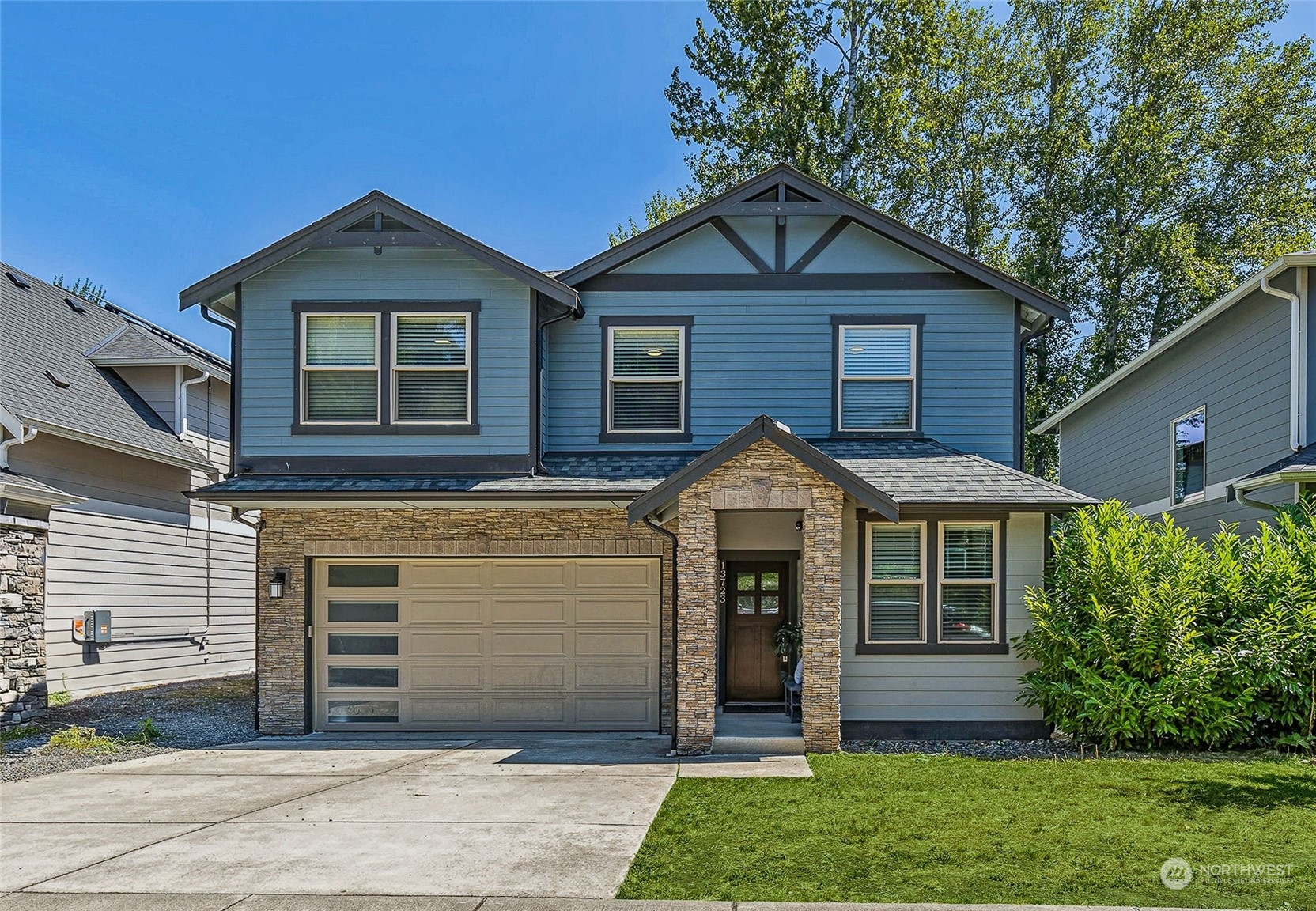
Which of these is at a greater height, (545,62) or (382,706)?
(545,62)

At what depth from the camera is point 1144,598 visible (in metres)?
9.79

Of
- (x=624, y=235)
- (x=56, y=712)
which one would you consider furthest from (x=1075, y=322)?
(x=56, y=712)

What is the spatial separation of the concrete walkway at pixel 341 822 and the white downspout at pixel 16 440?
4.61 meters

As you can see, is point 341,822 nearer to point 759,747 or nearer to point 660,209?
point 759,747

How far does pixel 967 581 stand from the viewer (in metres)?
11.0

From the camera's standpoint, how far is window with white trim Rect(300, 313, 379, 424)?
11.7 m

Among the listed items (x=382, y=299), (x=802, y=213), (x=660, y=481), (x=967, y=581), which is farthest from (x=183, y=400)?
(x=967, y=581)

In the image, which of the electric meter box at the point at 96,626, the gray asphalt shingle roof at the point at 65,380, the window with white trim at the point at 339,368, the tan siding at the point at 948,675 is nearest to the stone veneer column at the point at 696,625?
the tan siding at the point at 948,675

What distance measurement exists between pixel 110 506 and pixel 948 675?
1178 centimetres

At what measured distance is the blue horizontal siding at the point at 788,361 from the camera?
12531mm

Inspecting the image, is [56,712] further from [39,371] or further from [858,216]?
[858,216]

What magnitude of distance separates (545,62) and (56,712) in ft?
40.0

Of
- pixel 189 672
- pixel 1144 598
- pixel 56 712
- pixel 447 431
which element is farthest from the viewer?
pixel 189 672

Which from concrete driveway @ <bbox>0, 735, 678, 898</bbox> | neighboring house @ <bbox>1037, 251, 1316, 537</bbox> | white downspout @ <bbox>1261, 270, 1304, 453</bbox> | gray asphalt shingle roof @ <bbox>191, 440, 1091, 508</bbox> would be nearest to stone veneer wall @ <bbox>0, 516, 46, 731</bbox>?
gray asphalt shingle roof @ <bbox>191, 440, 1091, 508</bbox>
